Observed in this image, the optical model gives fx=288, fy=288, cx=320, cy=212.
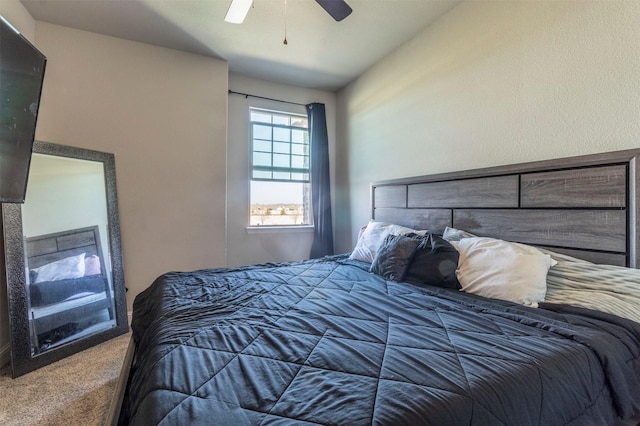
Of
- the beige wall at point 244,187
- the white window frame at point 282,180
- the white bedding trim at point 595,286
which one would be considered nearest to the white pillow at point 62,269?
the beige wall at point 244,187

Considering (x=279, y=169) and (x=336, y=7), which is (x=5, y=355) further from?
(x=336, y=7)

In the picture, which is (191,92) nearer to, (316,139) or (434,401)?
(316,139)

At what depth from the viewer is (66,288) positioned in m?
2.24

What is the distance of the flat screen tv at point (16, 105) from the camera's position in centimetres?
122

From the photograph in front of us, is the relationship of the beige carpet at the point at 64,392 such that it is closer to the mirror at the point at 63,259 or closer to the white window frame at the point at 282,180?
the mirror at the point at 63,259

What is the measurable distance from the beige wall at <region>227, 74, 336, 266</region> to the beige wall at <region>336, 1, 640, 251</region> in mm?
1318

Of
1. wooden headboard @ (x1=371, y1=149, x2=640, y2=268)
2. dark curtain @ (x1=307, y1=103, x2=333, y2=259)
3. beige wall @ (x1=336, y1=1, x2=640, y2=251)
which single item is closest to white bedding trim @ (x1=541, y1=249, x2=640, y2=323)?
wooden headboard @ (x1=371, y1=149, x2=640, y2=268)

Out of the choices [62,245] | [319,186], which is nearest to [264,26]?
[319,186]

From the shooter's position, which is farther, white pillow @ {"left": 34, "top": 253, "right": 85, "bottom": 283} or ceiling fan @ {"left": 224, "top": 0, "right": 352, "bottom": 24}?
white pillow @ {"left": 34, "top": 253, "right": 85, "bottom": 283}

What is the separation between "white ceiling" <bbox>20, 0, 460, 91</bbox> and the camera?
7.51 ft

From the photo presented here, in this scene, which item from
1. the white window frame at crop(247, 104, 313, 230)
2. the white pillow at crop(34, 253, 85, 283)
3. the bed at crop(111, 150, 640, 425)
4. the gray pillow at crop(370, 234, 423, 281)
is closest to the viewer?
the bed at crop(111, 150, 640, 425)

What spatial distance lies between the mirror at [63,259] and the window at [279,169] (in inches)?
59.8

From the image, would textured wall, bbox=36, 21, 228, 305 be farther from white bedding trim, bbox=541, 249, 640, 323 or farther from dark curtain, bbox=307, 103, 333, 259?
white bedding trim, bbox=541, 249, 640, 323

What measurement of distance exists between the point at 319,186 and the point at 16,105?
9.43ft
